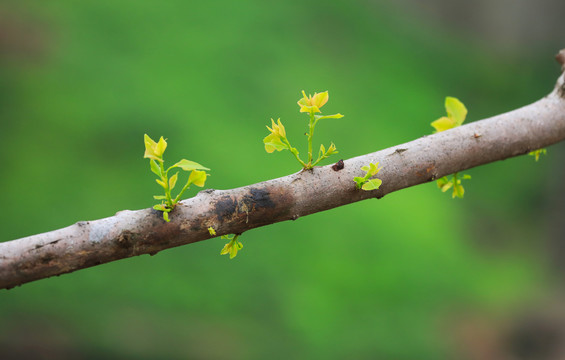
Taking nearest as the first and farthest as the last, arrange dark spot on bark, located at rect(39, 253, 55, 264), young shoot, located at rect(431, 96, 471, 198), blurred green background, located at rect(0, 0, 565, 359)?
dark spot on bark, located at rect(39, 253, 55, 264), young shoot, located at rect(431, 96, 471, 198), blurred green background, located at rect(0, 0, 565, 359)

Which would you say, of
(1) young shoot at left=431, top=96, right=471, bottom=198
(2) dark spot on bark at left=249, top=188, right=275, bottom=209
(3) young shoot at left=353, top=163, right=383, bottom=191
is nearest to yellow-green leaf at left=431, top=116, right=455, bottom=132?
(1) young shoot at left=431, top=96, right=471, bottom=198

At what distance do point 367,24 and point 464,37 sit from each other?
832 millimetres

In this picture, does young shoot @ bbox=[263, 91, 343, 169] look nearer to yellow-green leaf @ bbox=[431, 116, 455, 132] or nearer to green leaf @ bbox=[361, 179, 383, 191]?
green leaf @ bbox=[361, 179, 383, 191]

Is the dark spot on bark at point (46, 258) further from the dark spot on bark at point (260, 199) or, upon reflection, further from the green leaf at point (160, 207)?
the dark spot on bark at point (260, 199)

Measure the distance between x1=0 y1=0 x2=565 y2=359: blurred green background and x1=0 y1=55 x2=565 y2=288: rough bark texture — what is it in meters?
1.44

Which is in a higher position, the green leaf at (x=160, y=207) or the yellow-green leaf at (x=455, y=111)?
the yellow-green leaf at (x=455, y=111)

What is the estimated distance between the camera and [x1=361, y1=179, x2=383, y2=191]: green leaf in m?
0.64

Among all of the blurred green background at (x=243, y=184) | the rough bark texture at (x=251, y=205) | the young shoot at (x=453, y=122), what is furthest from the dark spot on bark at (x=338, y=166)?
the blurred green background at (x=243, y=184)

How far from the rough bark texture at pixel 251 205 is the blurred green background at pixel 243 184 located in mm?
1442

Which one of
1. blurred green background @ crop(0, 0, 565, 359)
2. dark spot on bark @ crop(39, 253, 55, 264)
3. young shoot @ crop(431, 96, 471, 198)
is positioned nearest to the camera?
dark spot on bark @ crop(39, 253, 55, 264)

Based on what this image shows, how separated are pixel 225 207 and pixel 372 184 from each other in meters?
0.18

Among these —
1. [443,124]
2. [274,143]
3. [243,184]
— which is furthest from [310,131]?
[243,184]

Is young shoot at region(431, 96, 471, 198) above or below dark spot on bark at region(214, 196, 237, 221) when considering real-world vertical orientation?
above

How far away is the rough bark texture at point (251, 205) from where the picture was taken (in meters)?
0.58
